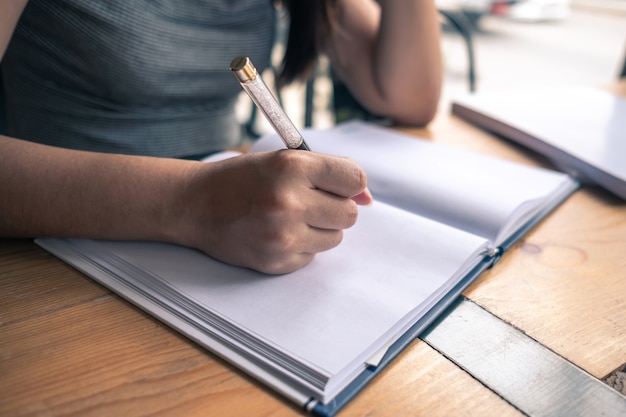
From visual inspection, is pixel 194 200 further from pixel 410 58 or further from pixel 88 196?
pixel 410 58

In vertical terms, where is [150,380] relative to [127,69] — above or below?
below

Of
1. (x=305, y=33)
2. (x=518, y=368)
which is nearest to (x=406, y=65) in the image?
(x=305, y=33)

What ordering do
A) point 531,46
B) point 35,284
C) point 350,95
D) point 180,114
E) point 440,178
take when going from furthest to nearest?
1. point 531,46
2. point 350,95
3. point 180,114
4. point 440,178
5. point 35,284

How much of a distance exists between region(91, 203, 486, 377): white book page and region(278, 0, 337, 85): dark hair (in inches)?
21.8


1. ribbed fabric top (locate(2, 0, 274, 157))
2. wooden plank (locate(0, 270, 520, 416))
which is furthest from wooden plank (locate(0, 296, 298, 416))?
ribbed fabric top (locate(2, 0, 274, 157))

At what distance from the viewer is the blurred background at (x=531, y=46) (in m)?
2.89

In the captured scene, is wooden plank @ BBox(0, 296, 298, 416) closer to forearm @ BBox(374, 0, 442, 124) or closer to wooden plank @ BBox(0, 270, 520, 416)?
wooden plank @ BBox(0, 270, 520, 416)

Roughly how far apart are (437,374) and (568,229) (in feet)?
1.06

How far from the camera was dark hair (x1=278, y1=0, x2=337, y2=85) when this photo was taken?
3.26 feet

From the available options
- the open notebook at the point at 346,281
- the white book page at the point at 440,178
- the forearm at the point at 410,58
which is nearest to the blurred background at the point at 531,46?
the forearm at the point at 410,58

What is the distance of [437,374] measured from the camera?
15.7 inches

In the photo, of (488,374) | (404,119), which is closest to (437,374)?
(488,374)

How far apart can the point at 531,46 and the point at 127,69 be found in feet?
10.9

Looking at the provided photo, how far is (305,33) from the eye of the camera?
1.03 m
